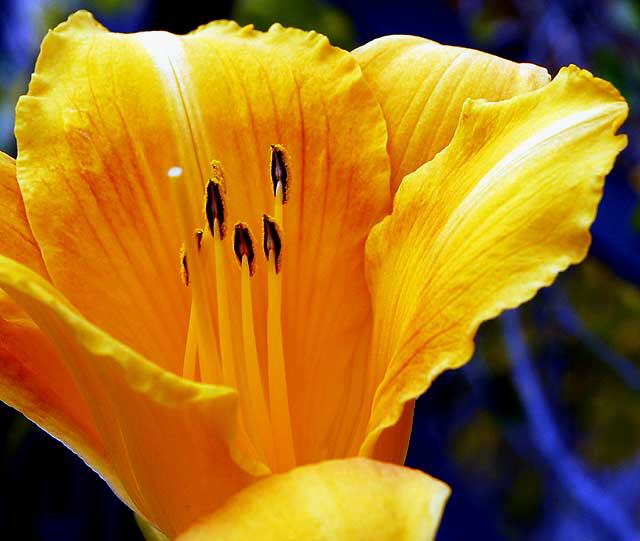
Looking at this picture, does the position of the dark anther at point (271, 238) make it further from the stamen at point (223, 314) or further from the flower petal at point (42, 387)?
the flower petal at point (42, 387)

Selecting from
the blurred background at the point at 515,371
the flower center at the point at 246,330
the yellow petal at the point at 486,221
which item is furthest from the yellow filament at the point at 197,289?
the blurred background at the point at 515,371

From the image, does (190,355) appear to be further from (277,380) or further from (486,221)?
(486,221)

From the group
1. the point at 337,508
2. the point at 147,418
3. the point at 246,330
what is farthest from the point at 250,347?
the point at 337,508

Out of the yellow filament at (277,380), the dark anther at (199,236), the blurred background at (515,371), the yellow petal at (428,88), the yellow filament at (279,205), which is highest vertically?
the yellow petal at (428,88)

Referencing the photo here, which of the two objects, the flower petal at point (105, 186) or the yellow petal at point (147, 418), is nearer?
the yellow petal at point (147, 418)

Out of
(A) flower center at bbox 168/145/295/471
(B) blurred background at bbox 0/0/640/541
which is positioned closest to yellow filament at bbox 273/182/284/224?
(A) flower center at bbox 168/145/295/471

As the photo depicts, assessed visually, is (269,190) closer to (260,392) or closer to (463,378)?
(260,392)

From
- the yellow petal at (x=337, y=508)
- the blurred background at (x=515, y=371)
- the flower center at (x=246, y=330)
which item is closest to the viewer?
the yellow petal at (x=337, y=508)
